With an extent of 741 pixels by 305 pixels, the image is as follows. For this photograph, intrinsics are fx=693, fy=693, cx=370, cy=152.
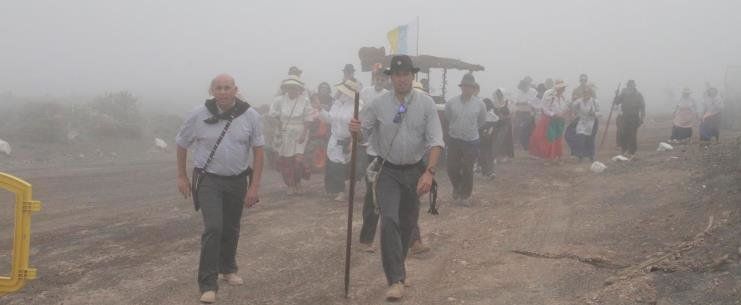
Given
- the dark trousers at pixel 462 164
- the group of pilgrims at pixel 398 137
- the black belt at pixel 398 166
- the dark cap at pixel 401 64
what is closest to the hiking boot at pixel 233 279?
the group of pilgrims at pixel 398 137

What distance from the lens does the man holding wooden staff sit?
5.56 meters

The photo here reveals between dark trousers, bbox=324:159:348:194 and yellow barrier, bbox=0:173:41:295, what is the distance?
5.89 m

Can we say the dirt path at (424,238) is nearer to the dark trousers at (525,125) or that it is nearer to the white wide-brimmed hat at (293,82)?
the white wide-brimmed hat at (293,82)

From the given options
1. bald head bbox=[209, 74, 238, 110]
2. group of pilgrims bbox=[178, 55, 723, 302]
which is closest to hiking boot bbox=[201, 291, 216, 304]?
group of pilgrims bbox=[178, 55, 723, 302]

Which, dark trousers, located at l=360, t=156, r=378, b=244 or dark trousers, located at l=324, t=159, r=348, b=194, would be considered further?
dark trousers, located at l=324, t=159, r=348, b=194

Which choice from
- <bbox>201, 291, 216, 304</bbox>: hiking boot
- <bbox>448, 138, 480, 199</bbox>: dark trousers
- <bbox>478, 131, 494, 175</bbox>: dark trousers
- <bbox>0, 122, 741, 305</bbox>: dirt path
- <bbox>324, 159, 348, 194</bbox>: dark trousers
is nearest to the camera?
<bbox>201, 291, 216, 304</bbox>: hiking boot

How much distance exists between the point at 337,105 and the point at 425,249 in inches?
139

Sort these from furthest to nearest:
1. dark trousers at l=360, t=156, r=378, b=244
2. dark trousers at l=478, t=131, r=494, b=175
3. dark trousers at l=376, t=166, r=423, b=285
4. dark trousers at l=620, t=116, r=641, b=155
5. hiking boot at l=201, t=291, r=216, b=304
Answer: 1. dark trousers at l=620, t=116, r=641, b=155
2. dark trousers at l=478, t=131, r=494, b=175
3. dark trousers at l=360, t=156, r=378, b=244
4. dark trousers at l=376, t=166, r=423, b=285
5. hiking boot at l=201, t=291, r=216, b=304

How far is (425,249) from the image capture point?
6.83m

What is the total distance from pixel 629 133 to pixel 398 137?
1022cm

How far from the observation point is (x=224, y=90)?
5.38m

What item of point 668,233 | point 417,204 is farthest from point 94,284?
point 668,233

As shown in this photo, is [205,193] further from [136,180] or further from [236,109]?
[136,180]

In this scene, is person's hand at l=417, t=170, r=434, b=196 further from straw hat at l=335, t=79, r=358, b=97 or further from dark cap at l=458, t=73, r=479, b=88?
straw hat at l=335, t=79, r=358, b=97
